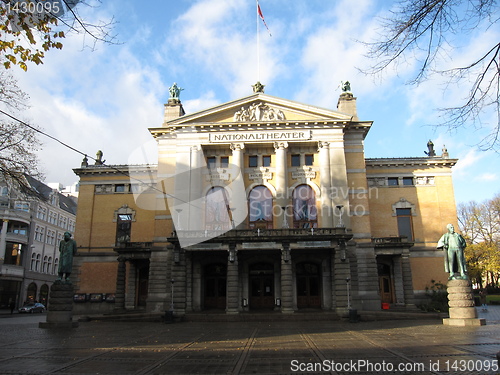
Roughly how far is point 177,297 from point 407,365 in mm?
23977

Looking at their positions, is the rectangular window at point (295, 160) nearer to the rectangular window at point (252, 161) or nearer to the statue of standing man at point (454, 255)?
the rectangular window at point (252, 161)

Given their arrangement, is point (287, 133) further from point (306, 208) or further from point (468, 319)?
point (468, 319)

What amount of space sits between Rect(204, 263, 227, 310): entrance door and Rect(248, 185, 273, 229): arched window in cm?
458

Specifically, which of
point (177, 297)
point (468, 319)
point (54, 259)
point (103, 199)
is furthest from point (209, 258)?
point (54, 259)

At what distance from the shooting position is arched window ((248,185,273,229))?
34906 millimetres

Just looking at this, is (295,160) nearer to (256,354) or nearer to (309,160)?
(309,160)

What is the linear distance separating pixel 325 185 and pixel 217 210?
942cm

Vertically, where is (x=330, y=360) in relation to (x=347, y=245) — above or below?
below

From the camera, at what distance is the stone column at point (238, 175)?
34.3 metres

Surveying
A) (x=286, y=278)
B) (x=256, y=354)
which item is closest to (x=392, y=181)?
(x=286, y=278)

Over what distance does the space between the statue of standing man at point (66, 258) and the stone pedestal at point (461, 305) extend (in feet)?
65.7

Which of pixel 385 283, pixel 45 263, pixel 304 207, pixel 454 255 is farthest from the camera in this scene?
pixel 45 263

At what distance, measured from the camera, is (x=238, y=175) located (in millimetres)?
35312

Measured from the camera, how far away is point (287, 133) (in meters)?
35.8
